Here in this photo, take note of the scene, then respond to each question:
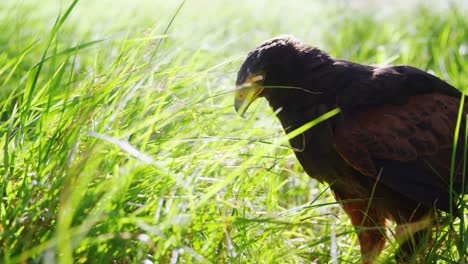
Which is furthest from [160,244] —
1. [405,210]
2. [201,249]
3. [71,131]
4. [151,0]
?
[151,0]

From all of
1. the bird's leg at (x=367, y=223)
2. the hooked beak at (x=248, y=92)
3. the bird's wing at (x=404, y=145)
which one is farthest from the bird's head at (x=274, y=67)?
the bird's leg at (x=367, y=223)

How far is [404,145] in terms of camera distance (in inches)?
113

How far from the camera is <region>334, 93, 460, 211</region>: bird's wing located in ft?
9.10

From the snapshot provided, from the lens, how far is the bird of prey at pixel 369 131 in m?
2.79

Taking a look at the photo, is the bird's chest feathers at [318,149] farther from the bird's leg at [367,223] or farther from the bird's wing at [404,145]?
the bird's leg at [367,223]

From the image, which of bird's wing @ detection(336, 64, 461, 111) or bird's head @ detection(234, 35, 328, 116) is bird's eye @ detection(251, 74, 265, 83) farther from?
bird's wing @ detection(336, 64, 461, 111)

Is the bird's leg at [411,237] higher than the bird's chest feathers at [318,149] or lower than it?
lower

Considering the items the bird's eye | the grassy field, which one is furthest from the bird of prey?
the grassy field

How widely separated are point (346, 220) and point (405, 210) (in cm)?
40

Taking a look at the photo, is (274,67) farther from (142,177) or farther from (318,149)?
(142,177)

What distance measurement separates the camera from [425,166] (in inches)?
113

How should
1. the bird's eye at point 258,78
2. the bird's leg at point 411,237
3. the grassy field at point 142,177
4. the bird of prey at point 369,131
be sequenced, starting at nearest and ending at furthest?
the grassy field at point 142,177 < the bird's leg at point 411,237 < the bird of prey at point 369,131 < the bird's eye at point 258,78

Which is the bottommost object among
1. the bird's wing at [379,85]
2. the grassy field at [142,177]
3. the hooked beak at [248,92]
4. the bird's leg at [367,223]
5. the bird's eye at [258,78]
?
the bird's leg at [367,223]

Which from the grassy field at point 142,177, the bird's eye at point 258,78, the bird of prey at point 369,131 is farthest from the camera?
the bird's eye at point 258,78
